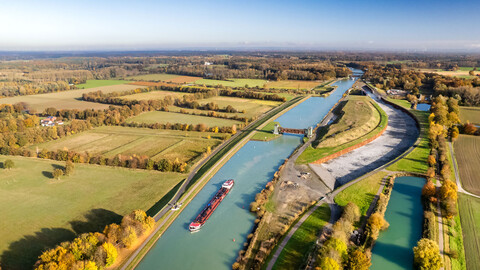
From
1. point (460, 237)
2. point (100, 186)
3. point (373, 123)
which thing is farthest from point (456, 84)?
point (100, 186)

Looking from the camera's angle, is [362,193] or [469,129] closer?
[362,193]

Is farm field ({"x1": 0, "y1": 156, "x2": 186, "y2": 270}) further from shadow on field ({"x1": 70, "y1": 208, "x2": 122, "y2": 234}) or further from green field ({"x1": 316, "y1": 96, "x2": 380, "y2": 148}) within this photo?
green field ({"x1": 316, "y1": 96, "x2": 380, "y2": 148})

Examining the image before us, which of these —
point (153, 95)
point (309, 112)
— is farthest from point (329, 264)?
point (153, 95)

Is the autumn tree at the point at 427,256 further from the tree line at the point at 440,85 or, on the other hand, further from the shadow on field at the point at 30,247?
the tree line at the point at 440,85

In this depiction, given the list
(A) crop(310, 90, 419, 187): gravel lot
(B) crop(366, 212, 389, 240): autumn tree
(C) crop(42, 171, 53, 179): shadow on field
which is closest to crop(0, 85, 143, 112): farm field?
(C) crop(42, 171, 53, 179): shadow on field

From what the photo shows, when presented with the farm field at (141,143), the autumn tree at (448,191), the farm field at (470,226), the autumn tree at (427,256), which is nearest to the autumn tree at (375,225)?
the autumn tree at (427,256)

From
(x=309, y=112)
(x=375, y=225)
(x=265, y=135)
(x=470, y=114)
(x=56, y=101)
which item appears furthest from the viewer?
(x=56, y=101)

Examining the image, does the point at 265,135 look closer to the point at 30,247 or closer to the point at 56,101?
the point at 30,247
